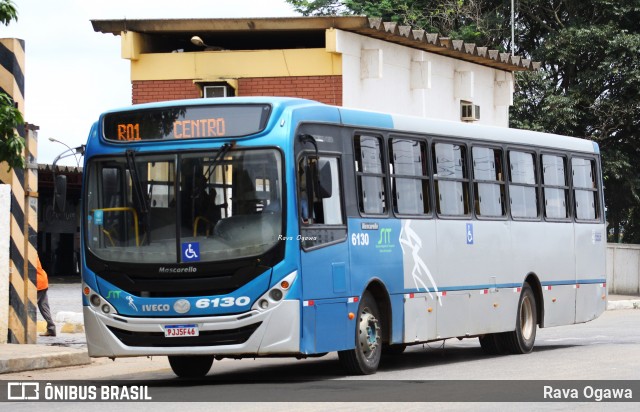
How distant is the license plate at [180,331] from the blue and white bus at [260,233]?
1cm

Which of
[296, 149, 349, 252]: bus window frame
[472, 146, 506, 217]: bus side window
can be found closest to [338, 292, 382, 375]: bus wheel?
[296, 149, 349, 252]: bus window frame

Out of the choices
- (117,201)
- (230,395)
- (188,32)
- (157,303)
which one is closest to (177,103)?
(117,201)

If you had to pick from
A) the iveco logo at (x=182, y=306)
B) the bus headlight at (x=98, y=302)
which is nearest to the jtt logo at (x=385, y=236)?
the iveco logo at (x=182, y=306)

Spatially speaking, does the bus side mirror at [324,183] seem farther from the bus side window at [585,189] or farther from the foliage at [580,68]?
the foliage at [580,68]

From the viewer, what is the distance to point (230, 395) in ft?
43.8

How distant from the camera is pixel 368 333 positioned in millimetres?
15945

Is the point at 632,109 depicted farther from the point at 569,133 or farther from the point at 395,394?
the point at 395,394

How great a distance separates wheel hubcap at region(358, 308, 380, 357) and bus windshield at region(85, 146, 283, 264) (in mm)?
1950

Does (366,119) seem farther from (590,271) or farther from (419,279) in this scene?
(590,271)

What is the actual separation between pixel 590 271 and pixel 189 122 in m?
9.26

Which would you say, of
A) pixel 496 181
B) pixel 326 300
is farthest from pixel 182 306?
pixel 496 181

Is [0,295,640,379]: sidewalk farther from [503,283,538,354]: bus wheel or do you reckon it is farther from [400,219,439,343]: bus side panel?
[503,283,538,354]: bus wheel

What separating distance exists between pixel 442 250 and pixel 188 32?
14.2 meters

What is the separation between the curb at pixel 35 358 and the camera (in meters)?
17.2
